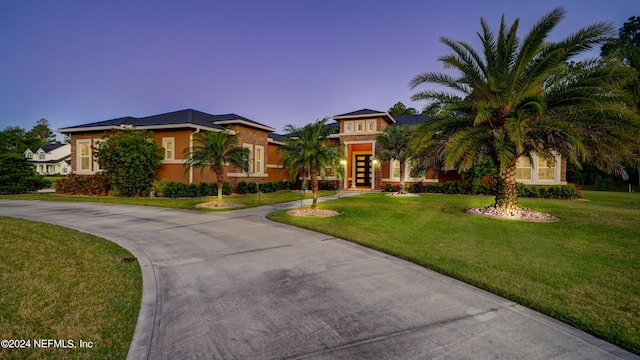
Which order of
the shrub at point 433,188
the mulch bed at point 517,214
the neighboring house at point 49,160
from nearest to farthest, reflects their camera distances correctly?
the mulch bed at point 517,214 < the shrub at point 433,188 < the neighboring house at point 49,160

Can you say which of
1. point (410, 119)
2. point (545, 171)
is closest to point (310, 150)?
point (545, 171)

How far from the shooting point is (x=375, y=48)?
2259cm

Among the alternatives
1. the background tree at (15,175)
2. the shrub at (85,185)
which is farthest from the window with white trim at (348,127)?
the background tree at (15,175)

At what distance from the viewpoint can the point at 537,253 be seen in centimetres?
581

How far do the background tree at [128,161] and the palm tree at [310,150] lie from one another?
33.6 feet

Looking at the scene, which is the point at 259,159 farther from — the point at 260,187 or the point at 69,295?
the point at 69,295

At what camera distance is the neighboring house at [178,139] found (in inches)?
689

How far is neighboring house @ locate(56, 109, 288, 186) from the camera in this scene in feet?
57.4

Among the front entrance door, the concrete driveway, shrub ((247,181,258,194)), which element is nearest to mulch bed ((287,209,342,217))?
the concrete driveway

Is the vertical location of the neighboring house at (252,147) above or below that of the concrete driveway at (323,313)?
above

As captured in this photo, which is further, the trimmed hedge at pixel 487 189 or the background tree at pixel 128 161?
the trimmed hedge at pixel 487 189

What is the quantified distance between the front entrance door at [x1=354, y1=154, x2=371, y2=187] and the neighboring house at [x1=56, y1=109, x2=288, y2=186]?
788cm

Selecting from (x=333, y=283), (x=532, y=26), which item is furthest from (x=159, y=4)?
(x=333, y=283)

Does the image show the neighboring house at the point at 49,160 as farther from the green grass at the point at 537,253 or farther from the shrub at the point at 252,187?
the green grass at the point at 537,253
